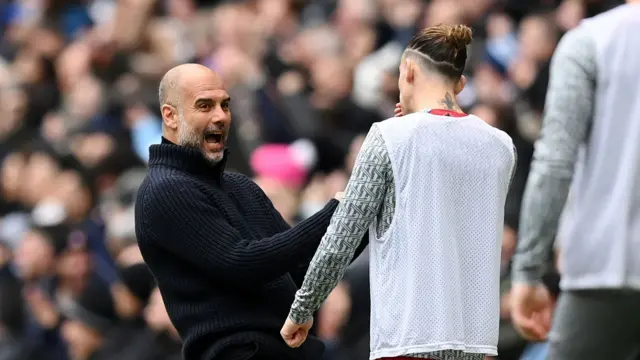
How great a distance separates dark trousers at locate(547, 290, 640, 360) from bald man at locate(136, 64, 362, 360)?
1.08m

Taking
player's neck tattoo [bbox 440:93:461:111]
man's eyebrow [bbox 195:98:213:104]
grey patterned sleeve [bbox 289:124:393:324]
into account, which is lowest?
grey patterned sleeve [bbox 289:124:393:324]

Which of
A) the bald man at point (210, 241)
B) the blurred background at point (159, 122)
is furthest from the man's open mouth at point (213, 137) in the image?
the blurred background at point (159, 122)

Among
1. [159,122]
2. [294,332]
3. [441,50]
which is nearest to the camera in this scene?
[441,50]

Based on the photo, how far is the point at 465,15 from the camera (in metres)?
12.2

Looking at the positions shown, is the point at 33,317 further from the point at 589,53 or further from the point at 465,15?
the point at 589,53

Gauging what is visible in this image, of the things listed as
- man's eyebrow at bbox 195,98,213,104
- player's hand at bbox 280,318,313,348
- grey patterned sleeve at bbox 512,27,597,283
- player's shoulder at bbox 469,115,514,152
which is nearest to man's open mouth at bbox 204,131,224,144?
man's eyebrow at bbox 195,98,213,104

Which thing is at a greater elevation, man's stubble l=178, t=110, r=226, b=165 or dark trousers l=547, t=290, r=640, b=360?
man's stubble l=178, t=110, r=226, b=165

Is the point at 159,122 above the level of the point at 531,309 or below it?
below

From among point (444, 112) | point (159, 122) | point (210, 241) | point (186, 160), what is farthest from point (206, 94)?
point (159, 122)

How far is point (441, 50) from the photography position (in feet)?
18.7

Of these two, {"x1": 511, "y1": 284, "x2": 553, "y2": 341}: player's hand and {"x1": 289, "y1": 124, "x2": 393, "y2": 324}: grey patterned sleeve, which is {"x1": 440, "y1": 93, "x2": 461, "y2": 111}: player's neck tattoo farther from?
{"x1": 511, "y1": 284, "x2": 553, "y2": 341}: player's hand

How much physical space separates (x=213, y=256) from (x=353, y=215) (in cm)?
82

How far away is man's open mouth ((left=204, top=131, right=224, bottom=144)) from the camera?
255 inches

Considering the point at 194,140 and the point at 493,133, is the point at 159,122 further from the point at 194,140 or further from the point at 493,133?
the point at 493,133
